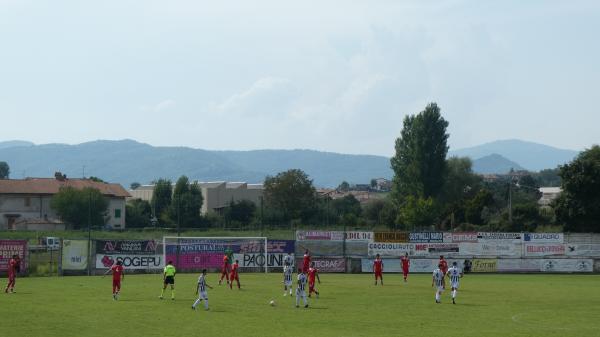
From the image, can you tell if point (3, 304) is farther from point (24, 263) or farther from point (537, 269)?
point (537, 269)

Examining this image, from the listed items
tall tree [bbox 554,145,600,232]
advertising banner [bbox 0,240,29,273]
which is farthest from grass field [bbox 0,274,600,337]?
tall tree [bbox 554,145,600,232]

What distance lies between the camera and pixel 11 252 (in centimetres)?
5200

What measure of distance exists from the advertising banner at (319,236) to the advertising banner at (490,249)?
957 cm

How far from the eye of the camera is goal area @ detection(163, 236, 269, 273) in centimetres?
5738

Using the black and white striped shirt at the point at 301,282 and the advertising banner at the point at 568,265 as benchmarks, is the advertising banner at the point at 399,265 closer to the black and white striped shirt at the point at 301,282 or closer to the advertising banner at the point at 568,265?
the advertising banner at the point at 568,265

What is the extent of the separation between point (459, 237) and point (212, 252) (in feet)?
62.8

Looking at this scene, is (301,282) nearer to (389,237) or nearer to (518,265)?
(389,237)

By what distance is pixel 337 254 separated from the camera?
6269 cm

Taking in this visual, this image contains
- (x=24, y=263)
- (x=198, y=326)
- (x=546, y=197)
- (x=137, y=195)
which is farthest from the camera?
(x=546, y=197)

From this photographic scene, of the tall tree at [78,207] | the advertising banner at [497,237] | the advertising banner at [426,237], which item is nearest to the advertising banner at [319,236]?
the advertising banner at [426,237]

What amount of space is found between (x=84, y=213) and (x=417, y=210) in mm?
39627

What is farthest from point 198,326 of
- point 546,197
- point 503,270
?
point 546,197

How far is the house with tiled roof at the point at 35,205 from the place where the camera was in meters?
101

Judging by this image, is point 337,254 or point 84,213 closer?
point 337,254
